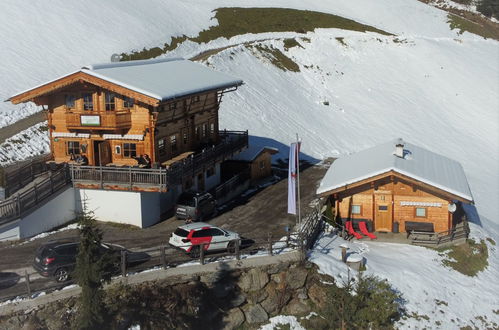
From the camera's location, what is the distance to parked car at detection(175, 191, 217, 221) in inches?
1291

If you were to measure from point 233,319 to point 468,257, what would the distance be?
51.1 feet

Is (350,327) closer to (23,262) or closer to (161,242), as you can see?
(161,242)

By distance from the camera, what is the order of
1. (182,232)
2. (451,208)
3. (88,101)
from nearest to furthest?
(182,232) → (88,101) → (451,208)

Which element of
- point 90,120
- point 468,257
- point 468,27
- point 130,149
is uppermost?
point 468,27

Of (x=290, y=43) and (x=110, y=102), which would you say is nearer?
(x=110, y=102)

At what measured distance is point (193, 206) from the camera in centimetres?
3288

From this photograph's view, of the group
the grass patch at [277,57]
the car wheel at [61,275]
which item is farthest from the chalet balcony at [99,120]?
the grass patch at [277,57]

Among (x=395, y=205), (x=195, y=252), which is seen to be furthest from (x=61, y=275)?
(x=395, y=205)

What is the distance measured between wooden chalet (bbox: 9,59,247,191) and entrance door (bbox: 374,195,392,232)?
11.3 metres

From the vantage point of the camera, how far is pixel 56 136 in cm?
3469

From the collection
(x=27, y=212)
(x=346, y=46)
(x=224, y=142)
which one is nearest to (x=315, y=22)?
(x=346, y=46)

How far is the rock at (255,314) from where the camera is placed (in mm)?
25500

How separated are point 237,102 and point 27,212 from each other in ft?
104

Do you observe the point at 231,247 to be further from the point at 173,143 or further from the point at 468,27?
the point at 468,27
